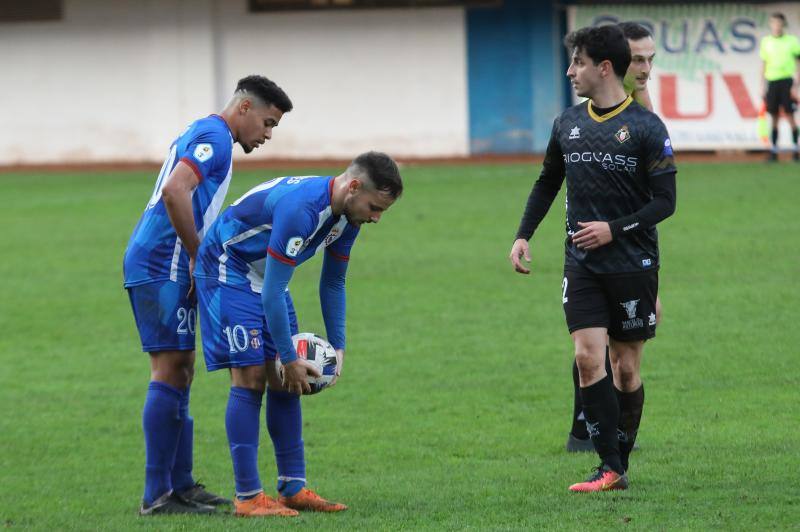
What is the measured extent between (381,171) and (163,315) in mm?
1384

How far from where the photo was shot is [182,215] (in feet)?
21.0

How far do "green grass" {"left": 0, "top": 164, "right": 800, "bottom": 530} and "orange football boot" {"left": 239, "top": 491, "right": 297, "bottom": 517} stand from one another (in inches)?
4.5

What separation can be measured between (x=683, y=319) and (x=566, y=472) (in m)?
4.89

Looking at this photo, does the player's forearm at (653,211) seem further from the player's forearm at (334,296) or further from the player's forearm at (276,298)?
the player's forearm at (276,298)

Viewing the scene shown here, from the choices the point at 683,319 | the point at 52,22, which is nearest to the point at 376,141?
the point at 52,22

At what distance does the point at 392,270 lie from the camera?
49.0ft

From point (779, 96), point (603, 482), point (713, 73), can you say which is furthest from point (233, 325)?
point (713, 73)

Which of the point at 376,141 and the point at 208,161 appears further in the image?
the point at 376,141

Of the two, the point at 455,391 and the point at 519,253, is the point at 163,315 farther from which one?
the point at 455,391

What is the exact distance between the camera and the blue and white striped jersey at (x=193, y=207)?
21.4ft

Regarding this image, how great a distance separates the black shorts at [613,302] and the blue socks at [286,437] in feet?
4.52

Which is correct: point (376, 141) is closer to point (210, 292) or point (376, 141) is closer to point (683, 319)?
point (683, 319)

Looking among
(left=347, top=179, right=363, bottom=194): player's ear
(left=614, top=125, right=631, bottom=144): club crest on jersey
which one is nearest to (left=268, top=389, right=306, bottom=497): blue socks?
(left=347, top=179, right=363, bottom=194): player's ear

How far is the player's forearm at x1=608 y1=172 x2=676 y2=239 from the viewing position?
6.30m
